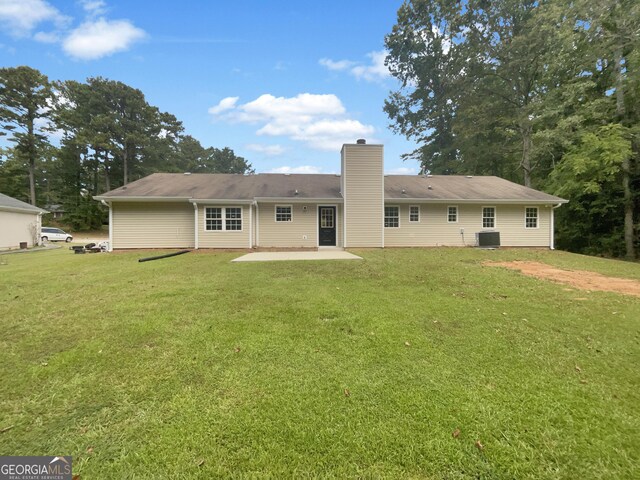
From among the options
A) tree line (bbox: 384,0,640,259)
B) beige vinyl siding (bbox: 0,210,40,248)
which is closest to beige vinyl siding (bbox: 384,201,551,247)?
tree line (bbox: 384,0,640,259)

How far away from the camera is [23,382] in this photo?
2727 millimetres

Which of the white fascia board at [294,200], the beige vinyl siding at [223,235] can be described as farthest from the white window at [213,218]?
the white fascia board at [294,200]

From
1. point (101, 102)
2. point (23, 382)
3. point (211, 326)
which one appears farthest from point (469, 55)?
point (101, 102)

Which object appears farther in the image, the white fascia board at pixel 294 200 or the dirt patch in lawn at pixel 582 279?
the white fascia board at pixel 294 200

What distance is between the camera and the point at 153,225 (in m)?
13.7

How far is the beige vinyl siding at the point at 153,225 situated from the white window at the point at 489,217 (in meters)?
14.6

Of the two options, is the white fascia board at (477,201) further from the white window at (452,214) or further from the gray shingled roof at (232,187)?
the gray shingled roof at (232,187)

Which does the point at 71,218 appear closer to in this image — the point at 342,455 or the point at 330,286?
the point at 330,286

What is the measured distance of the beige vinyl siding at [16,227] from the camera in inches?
666

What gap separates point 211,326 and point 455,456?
10.4ft

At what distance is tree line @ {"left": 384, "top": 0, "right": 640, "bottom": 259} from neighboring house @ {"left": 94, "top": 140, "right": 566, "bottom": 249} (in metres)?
3.55

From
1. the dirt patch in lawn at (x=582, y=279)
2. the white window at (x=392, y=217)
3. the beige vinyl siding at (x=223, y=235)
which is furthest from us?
the white window at (x=392, y=217)

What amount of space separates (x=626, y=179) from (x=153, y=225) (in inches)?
927

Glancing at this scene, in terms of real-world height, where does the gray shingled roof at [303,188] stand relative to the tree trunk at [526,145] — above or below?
below
